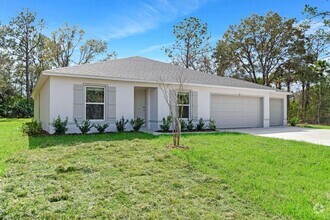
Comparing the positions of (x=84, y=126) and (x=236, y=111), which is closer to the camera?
(x=84, y=126)

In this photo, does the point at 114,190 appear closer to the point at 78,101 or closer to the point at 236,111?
the point at 78,101

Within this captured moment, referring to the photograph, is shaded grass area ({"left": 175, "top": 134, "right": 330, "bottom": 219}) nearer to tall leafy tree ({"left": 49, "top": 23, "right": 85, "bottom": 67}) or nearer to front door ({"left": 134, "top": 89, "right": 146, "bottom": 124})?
front door ({"left": 134, "top": 89, "right": 146, "bottom": 124})

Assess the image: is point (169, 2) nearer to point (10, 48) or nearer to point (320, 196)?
point (320, 196)

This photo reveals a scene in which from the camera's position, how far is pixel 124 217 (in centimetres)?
307

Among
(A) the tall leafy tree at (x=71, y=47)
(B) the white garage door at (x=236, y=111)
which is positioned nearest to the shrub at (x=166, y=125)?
(B) the white garage door at (x=236, y=111)

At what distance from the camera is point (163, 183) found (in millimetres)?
4305

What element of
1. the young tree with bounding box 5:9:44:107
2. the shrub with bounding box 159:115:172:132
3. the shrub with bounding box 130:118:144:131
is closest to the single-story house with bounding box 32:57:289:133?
the shrub with bounding box 130:118:144:131

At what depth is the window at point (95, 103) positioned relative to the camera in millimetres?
10922

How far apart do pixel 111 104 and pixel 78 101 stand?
1.42 m

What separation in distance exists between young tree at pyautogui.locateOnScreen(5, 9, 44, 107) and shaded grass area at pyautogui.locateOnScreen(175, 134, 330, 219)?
28874 millimetres

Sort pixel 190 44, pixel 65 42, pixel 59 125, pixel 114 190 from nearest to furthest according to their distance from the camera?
pixel 114 190 < pixel 59 125 < pixel 190 44 < pixel 65 42

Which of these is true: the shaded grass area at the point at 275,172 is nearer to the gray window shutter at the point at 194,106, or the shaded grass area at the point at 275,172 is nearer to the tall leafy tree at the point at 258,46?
the gray window shutter at the point at 194,106

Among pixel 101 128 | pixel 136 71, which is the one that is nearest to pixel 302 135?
pixel 136 71

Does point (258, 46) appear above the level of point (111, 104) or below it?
above
